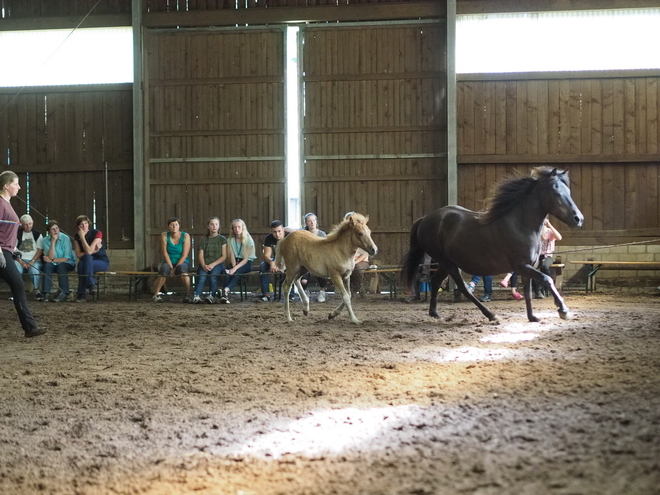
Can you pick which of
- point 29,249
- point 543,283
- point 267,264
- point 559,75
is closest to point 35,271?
point 29,249

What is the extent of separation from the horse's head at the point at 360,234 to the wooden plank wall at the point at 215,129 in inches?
213

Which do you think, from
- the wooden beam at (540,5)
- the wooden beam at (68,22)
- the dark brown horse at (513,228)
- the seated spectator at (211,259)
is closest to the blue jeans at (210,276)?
the seated spectator at (211,259)

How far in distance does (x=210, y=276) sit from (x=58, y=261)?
2.73 meters

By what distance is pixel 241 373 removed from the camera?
4.61m

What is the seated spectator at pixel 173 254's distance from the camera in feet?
36.1

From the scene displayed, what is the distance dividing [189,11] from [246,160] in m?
3.12

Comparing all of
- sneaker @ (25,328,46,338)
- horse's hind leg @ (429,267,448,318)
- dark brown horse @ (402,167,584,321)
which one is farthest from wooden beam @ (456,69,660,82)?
sneaker @ (25,328,46,338)

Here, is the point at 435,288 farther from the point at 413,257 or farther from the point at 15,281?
the point at 15,281

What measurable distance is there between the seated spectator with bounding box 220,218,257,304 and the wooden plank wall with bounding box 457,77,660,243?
4.28m

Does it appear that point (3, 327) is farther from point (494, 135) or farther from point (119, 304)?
point (494, 135)

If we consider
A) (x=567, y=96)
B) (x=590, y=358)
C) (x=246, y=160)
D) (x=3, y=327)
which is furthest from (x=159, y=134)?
(x=590, y=358)

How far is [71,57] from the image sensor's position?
1338 centimetres

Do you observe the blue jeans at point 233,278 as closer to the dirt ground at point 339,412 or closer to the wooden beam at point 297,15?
the dirt ground at point 339,412

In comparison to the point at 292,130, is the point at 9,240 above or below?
below
